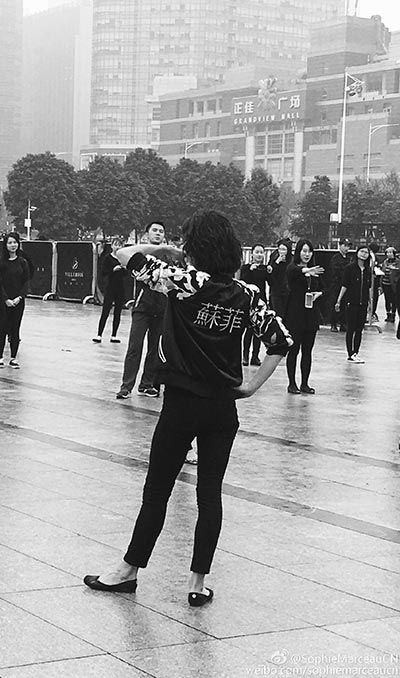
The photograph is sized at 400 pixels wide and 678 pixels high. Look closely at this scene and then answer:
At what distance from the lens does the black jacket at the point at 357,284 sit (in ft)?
53.4

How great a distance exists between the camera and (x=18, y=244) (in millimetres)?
14484

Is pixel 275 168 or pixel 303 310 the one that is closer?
pixel 303 310

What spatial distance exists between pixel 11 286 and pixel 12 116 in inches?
5917

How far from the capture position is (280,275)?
16.7 meters

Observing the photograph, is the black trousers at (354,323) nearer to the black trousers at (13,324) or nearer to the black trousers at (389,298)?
the black trousers at (13,324)

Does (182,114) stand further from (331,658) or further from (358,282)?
(331,658)

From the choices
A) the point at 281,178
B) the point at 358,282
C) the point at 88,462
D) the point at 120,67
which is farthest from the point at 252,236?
the point at 120,67

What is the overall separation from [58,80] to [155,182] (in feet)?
393

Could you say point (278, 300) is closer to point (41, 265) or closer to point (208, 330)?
point (208, 330)

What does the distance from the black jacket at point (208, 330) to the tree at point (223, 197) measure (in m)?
65.0

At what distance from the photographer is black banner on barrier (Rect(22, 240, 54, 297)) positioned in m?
31.1

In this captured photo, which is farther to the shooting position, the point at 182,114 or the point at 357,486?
the point at 182,114

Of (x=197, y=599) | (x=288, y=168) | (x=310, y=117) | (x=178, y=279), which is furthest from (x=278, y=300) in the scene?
(x=288, y=168)

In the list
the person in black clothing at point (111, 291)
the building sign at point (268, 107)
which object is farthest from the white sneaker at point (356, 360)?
the building sign at point (268, 107)
